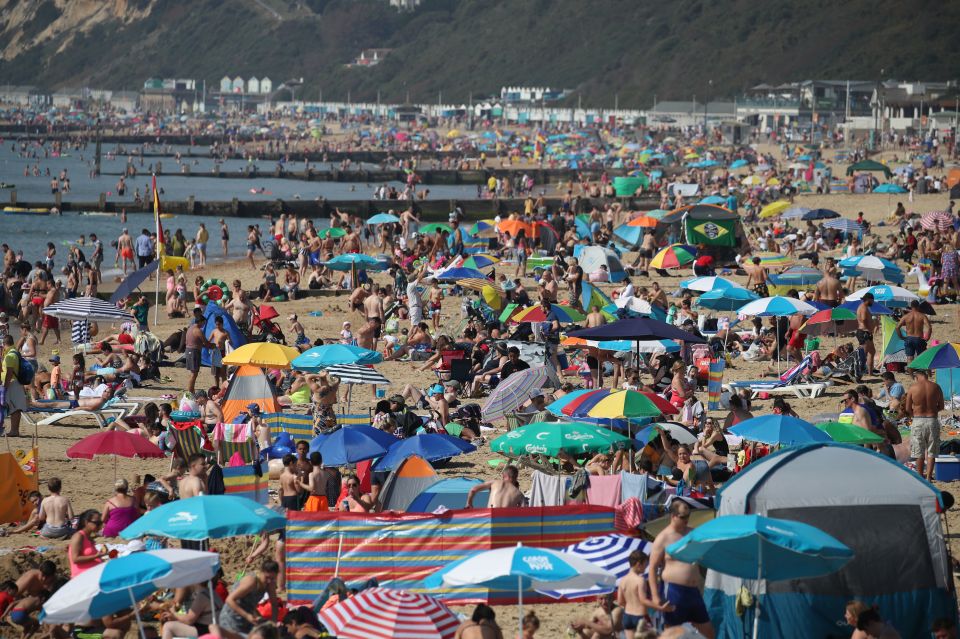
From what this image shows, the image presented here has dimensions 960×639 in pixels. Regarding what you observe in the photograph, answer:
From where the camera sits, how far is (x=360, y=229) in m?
35.8

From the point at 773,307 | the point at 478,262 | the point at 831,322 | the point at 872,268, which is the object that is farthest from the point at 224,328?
the point at 872,268

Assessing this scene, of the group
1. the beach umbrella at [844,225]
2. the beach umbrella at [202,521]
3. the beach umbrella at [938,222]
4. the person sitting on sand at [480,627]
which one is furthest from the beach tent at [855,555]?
the beach umbrella at [938,222]

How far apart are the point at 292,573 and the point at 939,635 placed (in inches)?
159

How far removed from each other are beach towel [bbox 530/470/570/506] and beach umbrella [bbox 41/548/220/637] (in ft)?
10.8

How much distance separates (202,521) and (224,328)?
8866mm

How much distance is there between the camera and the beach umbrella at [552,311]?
1681 centimetres

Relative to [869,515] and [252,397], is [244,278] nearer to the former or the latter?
[252,397]

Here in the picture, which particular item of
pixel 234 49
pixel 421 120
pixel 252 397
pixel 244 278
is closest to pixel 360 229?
pixel 244 278

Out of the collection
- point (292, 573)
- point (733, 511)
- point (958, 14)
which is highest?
point (958, 14)

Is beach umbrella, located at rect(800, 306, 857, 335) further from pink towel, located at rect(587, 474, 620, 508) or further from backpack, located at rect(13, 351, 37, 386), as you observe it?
backpack, located at rect(13, 351, 37, 386)

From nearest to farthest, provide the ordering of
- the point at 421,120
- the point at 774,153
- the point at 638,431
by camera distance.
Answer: the point at 638,431 < the point at 774,153 < the point at 421,120

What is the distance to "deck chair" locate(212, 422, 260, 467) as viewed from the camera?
466 inches

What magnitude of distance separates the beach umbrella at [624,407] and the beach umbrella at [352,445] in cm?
177

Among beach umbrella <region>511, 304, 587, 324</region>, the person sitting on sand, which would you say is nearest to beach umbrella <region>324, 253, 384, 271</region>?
beach umbrella <region>511, 304, 587, 324</region>
